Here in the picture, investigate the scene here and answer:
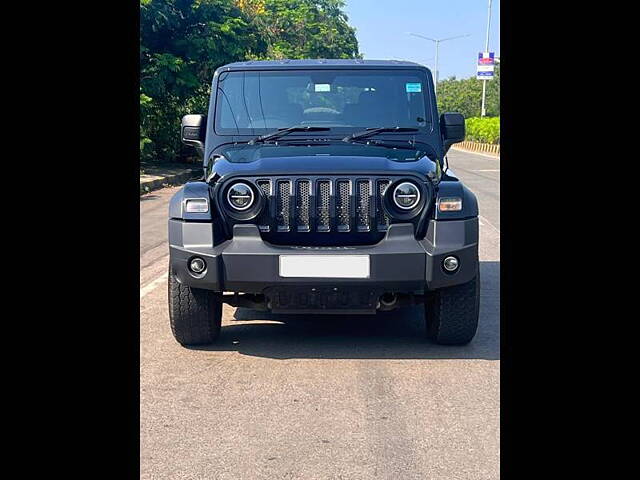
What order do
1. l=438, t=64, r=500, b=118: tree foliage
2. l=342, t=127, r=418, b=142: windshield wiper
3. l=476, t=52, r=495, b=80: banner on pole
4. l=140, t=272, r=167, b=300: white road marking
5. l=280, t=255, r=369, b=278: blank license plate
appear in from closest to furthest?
l=280, t=255, r=369, b=278: blank license plate, l=342, t=127, r=418, b=142: windshield wiper, l=140, t=272, r=167, b=300: white road marking, l=476, t=52, r=495, b=80: banner on pole, l=438, t=64, r=500, b=118: tree foliage

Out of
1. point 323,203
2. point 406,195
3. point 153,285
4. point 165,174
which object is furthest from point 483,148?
point 323,203

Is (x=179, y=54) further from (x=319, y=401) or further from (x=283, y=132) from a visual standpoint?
(x=319, y=401)

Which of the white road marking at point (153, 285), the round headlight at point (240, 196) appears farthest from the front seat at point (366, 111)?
the white road marking at point (153, 285)

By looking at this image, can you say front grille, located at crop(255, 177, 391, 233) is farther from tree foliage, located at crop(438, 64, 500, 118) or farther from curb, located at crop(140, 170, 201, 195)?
tree foliage, located at crop(438, 64, 500, 118)

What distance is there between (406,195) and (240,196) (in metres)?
0.99

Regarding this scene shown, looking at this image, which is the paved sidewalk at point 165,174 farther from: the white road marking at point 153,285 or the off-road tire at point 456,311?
the off-road tire at point 456,311

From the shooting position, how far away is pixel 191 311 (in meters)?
5.25

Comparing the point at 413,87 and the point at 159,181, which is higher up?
the point at 413,87

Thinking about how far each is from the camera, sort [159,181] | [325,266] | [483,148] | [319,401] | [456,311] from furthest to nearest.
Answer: [483,148] → [159,181] → [456,311] → [325,266] → [319,401]

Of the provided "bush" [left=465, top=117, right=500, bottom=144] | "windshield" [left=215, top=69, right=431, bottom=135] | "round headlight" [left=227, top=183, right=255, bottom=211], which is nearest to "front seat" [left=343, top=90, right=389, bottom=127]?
"windshield" [left=215, top=69, right=431, bottom=135]

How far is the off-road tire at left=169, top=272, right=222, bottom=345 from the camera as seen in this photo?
525 cm

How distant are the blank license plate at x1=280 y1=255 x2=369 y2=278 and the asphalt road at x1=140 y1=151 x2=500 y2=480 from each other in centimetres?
58

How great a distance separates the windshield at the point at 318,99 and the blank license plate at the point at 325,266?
4.77 feet
